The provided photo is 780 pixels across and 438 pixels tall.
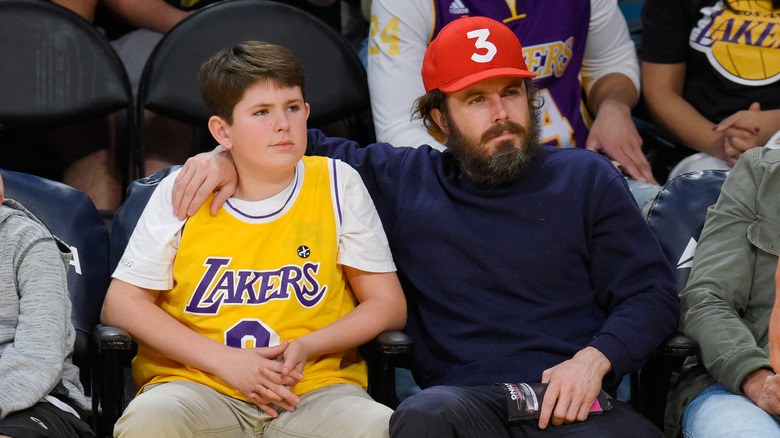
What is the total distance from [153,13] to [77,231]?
1141mm

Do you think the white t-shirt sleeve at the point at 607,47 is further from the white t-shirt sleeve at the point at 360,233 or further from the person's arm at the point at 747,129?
the white t-shirt sleeve at the point at 360,233

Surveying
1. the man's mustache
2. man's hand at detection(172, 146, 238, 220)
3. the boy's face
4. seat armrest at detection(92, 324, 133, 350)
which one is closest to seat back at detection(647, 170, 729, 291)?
the man's mustache

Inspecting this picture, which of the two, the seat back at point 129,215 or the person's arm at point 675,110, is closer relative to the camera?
the seat back at point 129,215

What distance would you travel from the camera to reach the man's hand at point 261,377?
236 centimetres

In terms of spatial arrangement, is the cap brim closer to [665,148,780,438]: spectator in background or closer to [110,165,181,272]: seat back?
[665,148,780,438]: spectator in background

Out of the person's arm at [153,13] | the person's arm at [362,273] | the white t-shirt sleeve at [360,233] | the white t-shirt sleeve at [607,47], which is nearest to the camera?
the person's arm at [362,273]

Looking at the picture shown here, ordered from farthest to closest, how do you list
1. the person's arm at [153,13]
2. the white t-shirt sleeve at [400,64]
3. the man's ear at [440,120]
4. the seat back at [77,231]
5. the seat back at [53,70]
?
the person's arm at [153,13] < the white t-shirt sleeve at [400,64] < the seat back at [53,70] < the man's ear at [440,120] < the seat back at [77,231]

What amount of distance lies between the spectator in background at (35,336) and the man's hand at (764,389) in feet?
5.04

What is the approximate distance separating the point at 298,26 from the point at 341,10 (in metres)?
0.66

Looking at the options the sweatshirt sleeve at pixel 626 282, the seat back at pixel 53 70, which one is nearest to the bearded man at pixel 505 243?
the sweatshirt sleeve at pixel 626 282

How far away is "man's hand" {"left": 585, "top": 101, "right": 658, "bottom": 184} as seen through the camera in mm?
3371

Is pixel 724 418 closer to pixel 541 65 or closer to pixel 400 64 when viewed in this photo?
pixel 541 65

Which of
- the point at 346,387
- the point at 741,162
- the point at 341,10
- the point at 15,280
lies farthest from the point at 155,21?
the point at 741,162

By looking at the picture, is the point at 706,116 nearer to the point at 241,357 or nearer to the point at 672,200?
the point at 672,200
